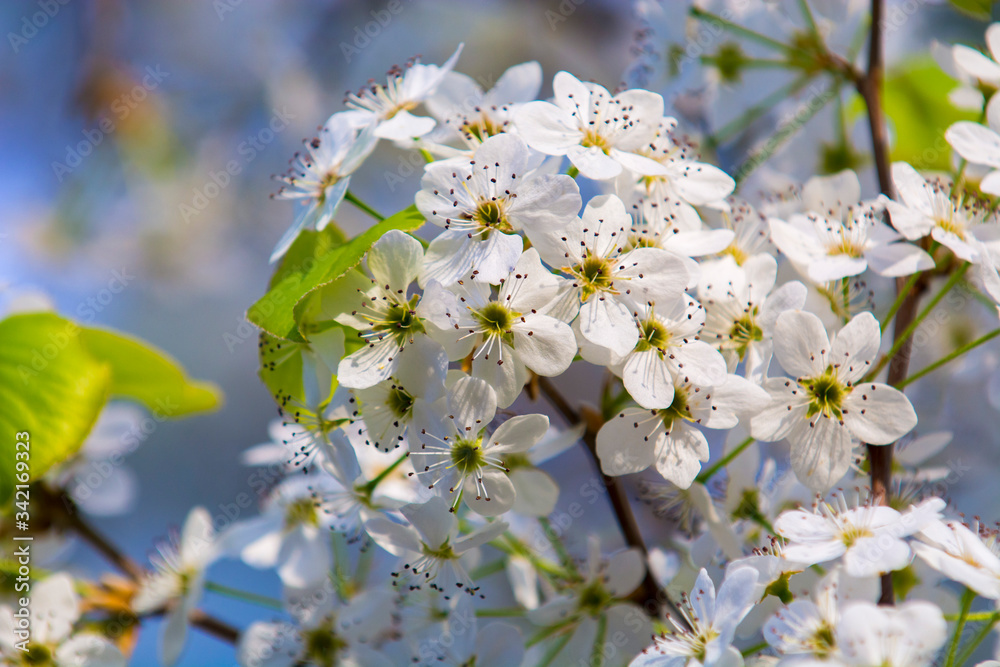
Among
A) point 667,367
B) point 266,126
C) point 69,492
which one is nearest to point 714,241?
point 667,367

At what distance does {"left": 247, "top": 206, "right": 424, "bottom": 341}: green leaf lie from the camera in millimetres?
613

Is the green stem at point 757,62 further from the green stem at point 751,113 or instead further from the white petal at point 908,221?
the white petal at point 908,221

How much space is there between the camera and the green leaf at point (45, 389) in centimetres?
78

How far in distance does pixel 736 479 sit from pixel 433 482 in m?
0.33

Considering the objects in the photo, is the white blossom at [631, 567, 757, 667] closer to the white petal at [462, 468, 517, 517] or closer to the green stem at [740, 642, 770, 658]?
the green stem at [740, 642, 770, 658]

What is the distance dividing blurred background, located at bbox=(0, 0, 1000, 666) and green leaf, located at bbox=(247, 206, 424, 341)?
1.15 m

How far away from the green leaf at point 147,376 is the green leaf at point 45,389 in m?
0.05

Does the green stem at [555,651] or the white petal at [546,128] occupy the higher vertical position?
the white petal at [546,128]

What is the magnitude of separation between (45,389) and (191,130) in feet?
5.10

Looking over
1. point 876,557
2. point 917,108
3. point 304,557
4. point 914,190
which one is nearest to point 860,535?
point 876,557

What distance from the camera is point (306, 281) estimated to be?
64 centimetres

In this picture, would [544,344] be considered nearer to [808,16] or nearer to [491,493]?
[491,493]

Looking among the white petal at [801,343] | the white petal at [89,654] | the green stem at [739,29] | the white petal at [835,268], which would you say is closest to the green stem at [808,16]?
the green stem at [739,29]

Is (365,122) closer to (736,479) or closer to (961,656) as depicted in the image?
(736,479)
